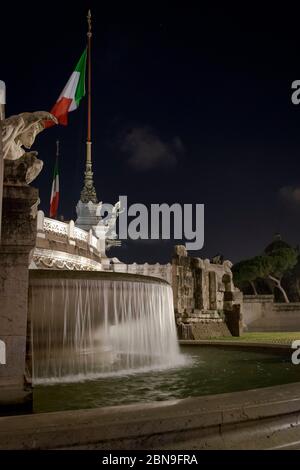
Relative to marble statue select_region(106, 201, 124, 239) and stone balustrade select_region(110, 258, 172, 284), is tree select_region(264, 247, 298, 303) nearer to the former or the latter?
stone balustrade select_region(110, 258, 172, 284)

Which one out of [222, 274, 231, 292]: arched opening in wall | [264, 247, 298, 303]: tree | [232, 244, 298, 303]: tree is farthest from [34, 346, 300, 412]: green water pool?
[264, 247, 298, 303]: tree

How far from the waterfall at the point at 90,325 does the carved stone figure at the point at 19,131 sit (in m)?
1.77

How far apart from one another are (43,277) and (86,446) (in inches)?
147

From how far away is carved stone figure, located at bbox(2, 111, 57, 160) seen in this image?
223 inches

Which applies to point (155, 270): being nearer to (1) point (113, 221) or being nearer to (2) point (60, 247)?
(1) point (113, 221)

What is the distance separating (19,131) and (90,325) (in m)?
A: 3.07

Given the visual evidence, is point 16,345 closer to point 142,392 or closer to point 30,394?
point 30,394

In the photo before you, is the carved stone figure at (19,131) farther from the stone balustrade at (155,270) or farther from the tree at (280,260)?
the tree at (280,260)

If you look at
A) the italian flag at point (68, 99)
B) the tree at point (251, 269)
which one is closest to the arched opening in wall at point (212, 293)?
the italian flag at point (68, 99)

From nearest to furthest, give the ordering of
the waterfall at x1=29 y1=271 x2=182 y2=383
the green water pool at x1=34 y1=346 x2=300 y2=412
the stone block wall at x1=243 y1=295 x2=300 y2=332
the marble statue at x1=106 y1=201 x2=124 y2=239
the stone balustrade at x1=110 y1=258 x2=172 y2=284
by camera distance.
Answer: the green water pool at x1=34 y1=346 x2=300 y2=412 < the waterfall at x1=29 y1=271 x2=182 y2=383 < the stone block wall at x1=243 y1=295 x2=300 y2=332 < the stone balustrade at x1=110 y1=258 x2=172 y2=284 < the marble statue at x1=106 y1=201 x2=124 y2=239

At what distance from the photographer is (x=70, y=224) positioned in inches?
947

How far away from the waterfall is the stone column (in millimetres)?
1546

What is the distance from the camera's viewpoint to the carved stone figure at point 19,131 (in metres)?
5.67

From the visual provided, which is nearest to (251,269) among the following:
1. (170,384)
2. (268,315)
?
(268,315)
